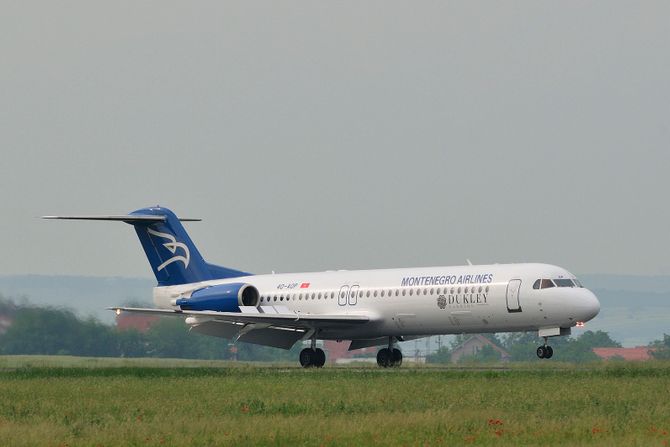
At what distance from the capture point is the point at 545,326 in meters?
41.4

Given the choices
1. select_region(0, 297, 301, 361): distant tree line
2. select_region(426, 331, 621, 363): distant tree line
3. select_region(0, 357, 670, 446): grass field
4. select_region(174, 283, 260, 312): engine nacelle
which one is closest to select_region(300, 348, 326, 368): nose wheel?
select_region(174, 283, 260, 312): engine nacelle

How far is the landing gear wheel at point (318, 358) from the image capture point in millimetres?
45562

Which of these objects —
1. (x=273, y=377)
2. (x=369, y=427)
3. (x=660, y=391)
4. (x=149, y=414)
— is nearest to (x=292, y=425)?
(x=369, y=427)

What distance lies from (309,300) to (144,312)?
18.7ft

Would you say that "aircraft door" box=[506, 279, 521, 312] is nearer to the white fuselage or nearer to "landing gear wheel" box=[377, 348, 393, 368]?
the white fuselage

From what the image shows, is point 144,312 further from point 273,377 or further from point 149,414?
point 149,414

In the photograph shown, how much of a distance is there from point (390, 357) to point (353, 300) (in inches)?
91.2

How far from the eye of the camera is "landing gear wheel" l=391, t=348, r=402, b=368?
4594cm

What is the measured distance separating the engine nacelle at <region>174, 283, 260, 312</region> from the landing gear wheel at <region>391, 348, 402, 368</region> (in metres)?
5.02

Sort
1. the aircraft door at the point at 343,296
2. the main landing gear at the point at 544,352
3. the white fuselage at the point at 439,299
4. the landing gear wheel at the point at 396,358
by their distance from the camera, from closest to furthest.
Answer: the white fuselage at the point at 439,299, the main landing gear at the point at 544,352, the aircraft door at the point at 343,296, the landing gear wheel at the point at 396,358

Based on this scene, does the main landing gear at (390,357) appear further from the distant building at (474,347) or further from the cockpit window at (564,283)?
the distant building at (474,347)

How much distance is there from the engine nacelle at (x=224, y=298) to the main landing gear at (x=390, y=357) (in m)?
4.68

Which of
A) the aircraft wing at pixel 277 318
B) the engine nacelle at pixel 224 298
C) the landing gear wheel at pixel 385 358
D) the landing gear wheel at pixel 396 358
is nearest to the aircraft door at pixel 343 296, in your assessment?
the aircraft wing at pixel 277 318

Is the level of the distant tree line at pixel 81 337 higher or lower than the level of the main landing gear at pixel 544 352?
higher
